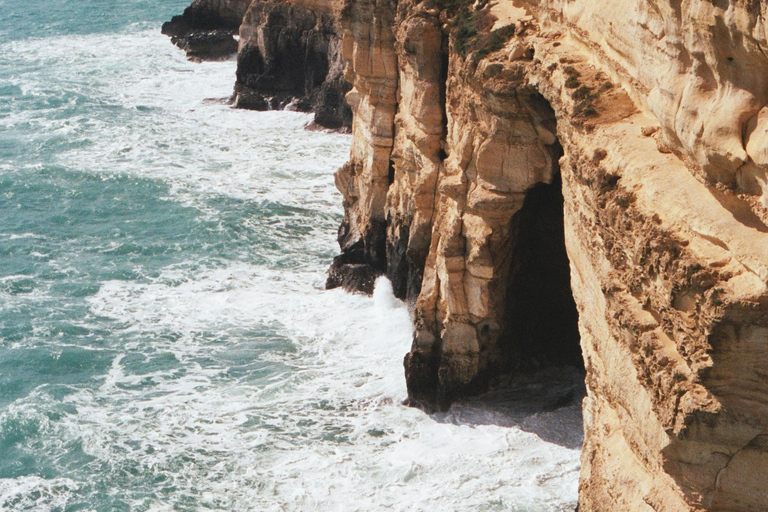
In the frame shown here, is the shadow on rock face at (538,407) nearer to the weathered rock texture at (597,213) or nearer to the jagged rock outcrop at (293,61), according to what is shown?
the weathered rock texture at (597,213)

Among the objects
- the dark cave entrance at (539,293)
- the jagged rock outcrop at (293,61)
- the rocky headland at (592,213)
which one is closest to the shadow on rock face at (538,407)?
the rocky headland at (592,213)

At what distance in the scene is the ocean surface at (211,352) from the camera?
28781mm

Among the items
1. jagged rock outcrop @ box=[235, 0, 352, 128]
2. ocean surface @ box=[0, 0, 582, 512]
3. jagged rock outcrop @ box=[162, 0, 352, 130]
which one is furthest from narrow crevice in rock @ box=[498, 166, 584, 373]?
jagged rock outcrop @ box=[235, 0, 352, 128]

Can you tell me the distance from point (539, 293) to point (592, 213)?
11231mm

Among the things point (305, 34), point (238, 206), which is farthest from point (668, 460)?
point (305, 34)

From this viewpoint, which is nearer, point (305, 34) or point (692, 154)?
point (692, 154)

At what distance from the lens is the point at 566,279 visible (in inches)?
1289

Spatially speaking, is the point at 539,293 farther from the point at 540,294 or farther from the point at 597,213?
the point at 597,213

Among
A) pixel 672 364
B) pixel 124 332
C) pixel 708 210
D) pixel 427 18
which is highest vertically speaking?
pixel 427 18

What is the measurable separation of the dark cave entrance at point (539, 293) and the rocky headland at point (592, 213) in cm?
7

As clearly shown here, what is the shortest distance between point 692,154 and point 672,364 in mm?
3608

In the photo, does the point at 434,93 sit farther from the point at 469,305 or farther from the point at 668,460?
the point at 668,460

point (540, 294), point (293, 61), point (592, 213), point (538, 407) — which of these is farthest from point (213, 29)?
point (592, 213)

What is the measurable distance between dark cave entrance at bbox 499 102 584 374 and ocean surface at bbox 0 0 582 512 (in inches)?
52.5
